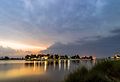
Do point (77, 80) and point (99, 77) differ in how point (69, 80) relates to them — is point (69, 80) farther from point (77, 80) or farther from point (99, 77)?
point (99, 77)

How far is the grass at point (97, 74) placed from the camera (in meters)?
12.6

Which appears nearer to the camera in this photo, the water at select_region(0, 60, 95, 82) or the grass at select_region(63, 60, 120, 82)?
the grass at select_region(63, 60, 120, 82)

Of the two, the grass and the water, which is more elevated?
the grass

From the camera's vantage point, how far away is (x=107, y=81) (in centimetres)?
1258

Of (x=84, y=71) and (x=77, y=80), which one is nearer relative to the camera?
Result: (x=77, y=80)

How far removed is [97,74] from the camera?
1289 centimetres

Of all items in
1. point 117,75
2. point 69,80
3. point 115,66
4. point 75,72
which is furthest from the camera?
point 115,66

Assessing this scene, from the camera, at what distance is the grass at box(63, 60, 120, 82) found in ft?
41.3

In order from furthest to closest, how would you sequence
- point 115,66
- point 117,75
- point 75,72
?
point 115,66, point 117,75, point 75,72

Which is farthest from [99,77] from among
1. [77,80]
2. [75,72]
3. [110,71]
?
[110,71]

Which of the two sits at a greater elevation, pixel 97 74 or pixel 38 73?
pixel 97 74

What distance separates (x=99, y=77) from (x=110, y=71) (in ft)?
17.2

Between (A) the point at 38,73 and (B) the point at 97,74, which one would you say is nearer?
(B) the point at 97,74

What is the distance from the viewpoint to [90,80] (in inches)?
487
